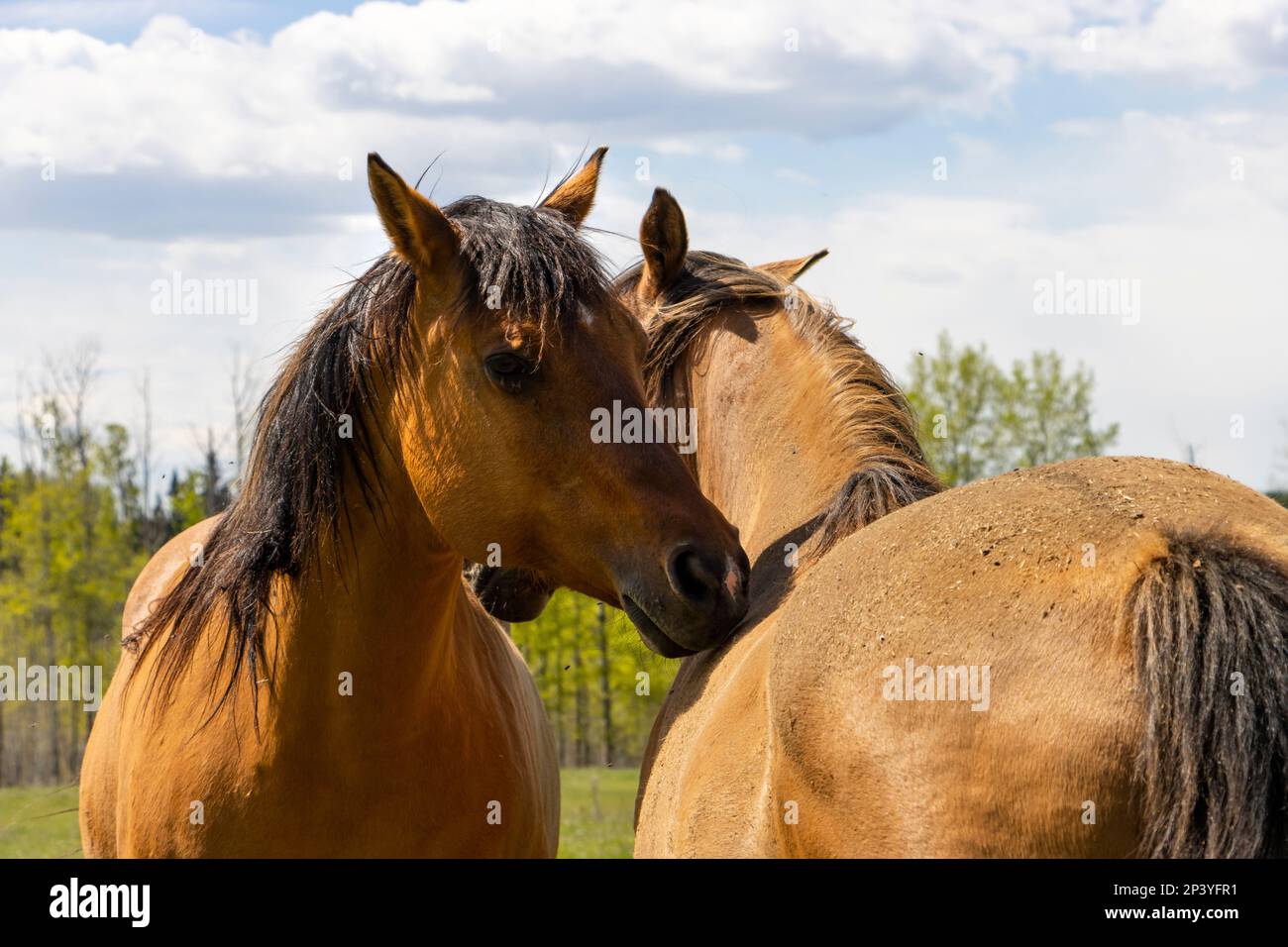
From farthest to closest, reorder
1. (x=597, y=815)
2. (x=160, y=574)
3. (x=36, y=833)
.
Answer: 1. (x=36, y=833)
2. (x=597, y=815)
3. (x=160, y=574)

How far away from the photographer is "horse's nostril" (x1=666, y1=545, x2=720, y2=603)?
128 inches

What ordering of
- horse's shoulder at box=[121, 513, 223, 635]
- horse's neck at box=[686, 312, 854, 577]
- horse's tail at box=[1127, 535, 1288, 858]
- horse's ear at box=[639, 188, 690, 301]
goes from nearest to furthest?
horse's tail at box=[1127, 535, 1288, 858], horse's neck at box=[686, 312, 854, 577], horse's ear at box=[639, 188, 690, 301], horse's shoulder at box=[121, 513, 223, 635]

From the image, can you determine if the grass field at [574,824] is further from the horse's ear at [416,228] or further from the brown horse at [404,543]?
the horse's ear at [416,228]

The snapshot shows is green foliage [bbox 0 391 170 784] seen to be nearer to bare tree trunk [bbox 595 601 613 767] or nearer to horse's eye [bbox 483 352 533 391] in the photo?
bare tree trunk [bbox 595 601 613 767]

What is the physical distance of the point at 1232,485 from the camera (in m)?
2.63

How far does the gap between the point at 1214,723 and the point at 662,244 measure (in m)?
2.88

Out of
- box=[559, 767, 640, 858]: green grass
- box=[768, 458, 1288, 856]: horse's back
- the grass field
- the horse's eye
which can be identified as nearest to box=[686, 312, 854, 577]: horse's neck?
the horse's eye

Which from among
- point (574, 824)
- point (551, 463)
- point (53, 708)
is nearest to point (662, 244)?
point (551, 463)

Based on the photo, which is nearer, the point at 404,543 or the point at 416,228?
the point at 416,228

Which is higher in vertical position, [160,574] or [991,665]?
[160,574]

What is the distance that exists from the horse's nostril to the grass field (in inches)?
A: 391

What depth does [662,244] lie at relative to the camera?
448 cm

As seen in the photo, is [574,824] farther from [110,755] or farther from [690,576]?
[690,576]

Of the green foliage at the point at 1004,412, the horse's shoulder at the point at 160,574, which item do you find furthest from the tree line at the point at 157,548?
the horse's shoulder at the point at 160,574
